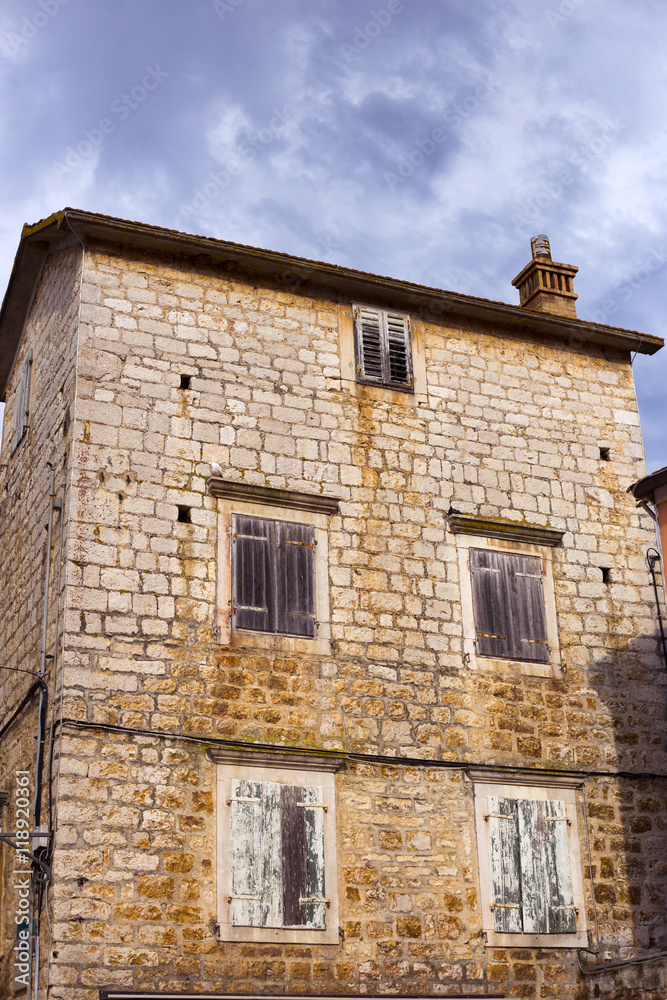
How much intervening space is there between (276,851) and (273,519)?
304 centimetres

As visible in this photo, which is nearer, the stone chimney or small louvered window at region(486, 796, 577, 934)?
small louvered window at region(486, 796, 577, 934)

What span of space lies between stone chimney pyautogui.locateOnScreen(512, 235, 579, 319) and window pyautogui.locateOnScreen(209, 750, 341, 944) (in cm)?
654

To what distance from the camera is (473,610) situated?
11.8 meters

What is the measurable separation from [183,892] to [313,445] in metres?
4.41

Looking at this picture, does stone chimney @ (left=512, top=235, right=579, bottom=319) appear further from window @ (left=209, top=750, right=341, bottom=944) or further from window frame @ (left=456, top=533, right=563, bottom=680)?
window @ (left=209, top=750, right=341, bottom=944)

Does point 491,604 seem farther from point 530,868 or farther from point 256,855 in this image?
point 256,855

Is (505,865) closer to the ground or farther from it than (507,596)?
closer to the ground

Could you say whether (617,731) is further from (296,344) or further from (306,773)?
(296,344)

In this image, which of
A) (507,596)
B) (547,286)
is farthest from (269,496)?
(547,286)

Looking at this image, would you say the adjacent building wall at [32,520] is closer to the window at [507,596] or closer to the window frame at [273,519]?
the window frame at [273,519]

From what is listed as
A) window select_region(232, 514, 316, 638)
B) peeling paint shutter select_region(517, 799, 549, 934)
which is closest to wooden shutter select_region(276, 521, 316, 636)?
window select_region(232, 514, 316, 638)

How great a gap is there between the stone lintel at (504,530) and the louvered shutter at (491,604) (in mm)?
212

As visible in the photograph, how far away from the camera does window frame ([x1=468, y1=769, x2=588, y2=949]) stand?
1080cm

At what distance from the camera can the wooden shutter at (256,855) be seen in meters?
9.96
